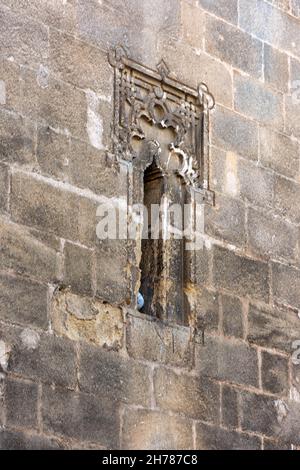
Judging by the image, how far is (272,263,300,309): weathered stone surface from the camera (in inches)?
334

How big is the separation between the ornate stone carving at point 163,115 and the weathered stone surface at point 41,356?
1.11 meters

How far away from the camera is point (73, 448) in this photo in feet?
23.5

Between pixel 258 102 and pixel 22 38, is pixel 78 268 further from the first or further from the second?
pixel 258 102

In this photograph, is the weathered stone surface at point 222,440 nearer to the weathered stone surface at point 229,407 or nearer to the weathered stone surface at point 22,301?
the weathered stone surface at point 229,407

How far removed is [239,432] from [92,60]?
200 cm

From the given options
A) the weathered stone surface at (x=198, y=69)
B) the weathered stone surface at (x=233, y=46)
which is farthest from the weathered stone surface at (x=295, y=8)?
the weathered stone surface at (x=198, y=69)

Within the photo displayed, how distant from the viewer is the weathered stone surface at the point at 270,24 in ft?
28.9

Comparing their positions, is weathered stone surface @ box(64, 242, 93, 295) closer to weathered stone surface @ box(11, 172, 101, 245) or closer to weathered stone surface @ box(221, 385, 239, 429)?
weathered stone surface @ box(11, 172, 101, 245)

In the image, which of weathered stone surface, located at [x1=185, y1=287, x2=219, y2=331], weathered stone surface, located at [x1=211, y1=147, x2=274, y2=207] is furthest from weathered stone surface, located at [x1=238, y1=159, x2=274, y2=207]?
weathered stone surface, located at [x1=185, y1=287, x2=219, y2=331]

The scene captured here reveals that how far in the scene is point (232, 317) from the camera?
8.16 metres

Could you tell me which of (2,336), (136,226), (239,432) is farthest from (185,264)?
(2,336)

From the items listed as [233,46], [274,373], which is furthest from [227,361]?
[233,46]

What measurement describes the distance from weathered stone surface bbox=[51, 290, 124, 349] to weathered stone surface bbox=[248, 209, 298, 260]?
117 centimetres

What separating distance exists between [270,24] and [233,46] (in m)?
0.39
